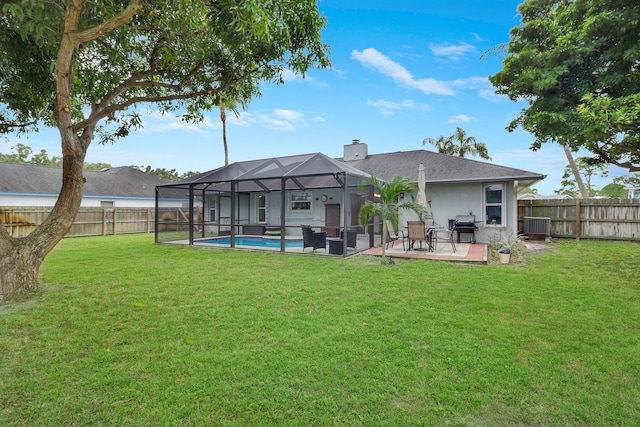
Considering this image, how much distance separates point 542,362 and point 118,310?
17.8ft

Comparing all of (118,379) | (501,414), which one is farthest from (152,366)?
(501,414)

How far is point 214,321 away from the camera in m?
4.23

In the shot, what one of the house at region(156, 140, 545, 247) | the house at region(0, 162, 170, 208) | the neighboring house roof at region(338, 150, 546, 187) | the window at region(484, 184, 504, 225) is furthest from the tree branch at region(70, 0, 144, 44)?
the house at region(0, 162, 170, 208)

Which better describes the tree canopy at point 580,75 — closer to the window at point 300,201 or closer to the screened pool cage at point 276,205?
the screened pool cage at point 276,205

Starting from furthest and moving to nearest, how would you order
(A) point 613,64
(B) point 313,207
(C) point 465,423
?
(B) point 313,207 → (A) point 613,64 → (C) point 465,423

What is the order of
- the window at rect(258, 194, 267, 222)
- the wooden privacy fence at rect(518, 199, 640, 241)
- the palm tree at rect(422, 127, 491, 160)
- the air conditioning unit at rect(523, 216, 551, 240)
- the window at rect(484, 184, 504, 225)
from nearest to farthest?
the window at rect(484, 184, 504, 225) → the wooden privacy fence at rect(518, 199, 640, 241) → the air conditioning unit at rect(523, 216, 551, 240) → the window at rect(258, 194, 267, 222) → the palm tree at rect(422, 127, 491, 160)

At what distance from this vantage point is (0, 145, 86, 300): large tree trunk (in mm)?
5336

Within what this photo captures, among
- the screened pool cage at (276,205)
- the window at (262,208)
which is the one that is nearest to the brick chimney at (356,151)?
the screened pool cage at (276,205)

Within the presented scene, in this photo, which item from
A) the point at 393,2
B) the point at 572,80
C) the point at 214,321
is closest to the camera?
the point at 214,321

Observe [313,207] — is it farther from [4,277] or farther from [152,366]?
[152,366]

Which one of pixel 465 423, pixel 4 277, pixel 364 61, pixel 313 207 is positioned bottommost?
pixel 465 423

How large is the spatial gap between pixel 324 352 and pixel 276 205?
46.0 ft

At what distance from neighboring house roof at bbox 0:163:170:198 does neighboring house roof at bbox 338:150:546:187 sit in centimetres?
1651

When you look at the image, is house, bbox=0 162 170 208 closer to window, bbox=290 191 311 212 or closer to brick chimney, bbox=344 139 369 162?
window, bbox=290 191 311 212
